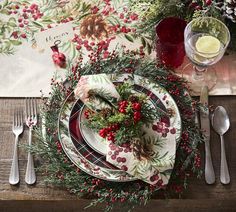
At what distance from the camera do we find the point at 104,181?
0.94 metres

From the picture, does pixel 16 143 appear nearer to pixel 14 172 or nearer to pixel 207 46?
pixel 14 172

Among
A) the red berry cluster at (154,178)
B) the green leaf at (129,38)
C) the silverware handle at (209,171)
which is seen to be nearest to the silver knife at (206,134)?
the silverware handle at (209,171)

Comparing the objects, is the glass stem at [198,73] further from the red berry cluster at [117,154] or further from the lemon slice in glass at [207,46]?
the red berry cluster at [117,154]

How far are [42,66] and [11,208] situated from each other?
0.36 meters

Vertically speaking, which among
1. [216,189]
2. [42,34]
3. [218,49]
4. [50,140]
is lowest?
[216,189]

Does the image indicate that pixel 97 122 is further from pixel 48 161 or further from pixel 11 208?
pixel 11 208

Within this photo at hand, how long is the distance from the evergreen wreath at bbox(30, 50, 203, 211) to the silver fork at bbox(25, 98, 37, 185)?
0.06ft

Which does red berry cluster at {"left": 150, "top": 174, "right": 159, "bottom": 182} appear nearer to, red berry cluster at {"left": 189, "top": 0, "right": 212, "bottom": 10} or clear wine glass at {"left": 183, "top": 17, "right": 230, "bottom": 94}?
clear wine glass at {"left": 183, "top": 17, "right": 230, "bottom": 94}

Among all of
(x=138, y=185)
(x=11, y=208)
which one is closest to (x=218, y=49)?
(x=138, y=185)

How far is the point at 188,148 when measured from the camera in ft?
3.16

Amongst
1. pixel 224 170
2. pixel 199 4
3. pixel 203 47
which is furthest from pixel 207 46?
pixel 224 170

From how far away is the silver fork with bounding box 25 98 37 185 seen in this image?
96 centimetres

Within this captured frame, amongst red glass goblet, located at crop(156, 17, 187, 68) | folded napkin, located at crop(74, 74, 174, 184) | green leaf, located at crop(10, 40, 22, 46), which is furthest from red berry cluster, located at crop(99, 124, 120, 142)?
green leaf, located at crop(10, 40, 22, 46)

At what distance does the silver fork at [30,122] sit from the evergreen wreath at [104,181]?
0.7 inches
